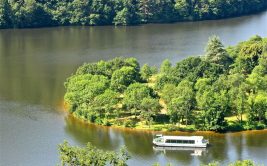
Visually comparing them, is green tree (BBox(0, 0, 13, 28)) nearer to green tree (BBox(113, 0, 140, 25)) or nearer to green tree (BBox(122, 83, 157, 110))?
green tree (BBox(113, 0, 140, 25))

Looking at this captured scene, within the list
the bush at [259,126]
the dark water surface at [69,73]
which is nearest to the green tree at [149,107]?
the dark water surface at [69,73]

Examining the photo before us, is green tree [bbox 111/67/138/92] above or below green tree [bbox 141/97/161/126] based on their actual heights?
above

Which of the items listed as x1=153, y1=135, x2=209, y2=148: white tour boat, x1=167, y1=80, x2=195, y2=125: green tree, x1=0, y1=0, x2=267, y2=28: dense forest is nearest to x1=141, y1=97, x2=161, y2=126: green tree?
x1=167, y1=80, x2=195, y2=125: green tree

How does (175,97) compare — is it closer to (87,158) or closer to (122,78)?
(122,78)

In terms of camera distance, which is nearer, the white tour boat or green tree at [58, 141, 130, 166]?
green tree at [58, 141, 130, 166]

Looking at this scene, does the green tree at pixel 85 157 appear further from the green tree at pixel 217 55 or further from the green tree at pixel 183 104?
the green tree at pixel 217 55

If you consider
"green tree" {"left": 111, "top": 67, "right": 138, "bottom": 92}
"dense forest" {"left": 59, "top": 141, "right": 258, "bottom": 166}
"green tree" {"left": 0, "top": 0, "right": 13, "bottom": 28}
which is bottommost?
"dense forest" {"left": 59, "top": 141, "right": 258, "bottom": 166}

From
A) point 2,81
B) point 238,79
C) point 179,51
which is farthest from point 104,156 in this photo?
point 179,51
